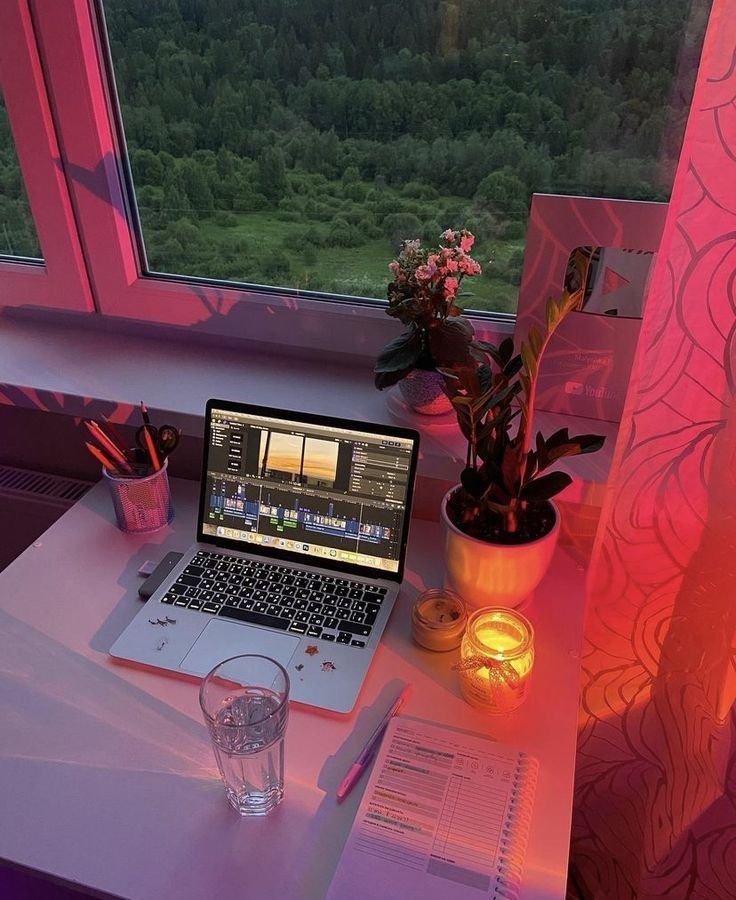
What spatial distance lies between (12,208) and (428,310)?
0.88 metres

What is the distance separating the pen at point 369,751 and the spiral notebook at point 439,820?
0.01 metres

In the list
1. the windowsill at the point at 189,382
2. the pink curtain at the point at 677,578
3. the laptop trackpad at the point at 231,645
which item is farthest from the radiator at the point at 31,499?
the pink curtain at the point at 677,578

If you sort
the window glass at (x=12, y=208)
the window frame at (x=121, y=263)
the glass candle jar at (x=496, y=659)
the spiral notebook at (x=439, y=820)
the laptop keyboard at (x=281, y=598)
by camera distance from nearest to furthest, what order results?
the spiral notebook at (x=439, y=820) < the glass candle jar at (x=496, y=659) < the laptop keyboard at (x=281, y=598) < the window frame at (x=121, y=263) < the window glass at (x=12, y=208)

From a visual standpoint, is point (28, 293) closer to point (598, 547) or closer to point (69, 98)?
point (69, 98)

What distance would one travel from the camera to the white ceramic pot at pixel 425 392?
3.76 ft

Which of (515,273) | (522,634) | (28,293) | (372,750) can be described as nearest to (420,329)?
(515,273)

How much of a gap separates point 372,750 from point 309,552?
327 millimetres

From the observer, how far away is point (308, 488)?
3.52 feet

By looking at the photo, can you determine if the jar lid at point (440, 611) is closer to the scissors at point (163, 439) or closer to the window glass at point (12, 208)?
the scissors at point (163, 439)

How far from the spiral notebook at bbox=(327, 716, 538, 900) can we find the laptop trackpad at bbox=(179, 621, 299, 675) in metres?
0.18

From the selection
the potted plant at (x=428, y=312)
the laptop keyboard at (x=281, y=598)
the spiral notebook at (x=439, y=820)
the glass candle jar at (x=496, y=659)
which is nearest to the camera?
the spiral notebook at (x=439, y=820)

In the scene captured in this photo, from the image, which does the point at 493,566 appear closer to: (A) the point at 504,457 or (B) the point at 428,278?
(A) the point at 504,457

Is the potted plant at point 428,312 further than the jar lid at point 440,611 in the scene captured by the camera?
Yes

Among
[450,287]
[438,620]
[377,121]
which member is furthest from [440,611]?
[377,121]
